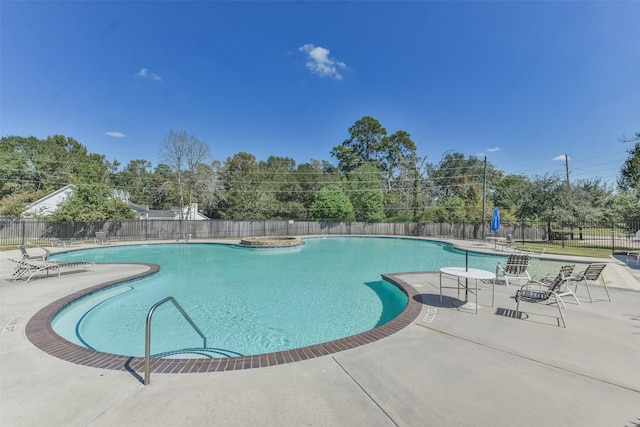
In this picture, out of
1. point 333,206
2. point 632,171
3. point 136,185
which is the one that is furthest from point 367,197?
point 136,185

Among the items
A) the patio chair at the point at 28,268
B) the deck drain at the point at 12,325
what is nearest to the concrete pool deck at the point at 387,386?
the deck drain at the point at 12,325

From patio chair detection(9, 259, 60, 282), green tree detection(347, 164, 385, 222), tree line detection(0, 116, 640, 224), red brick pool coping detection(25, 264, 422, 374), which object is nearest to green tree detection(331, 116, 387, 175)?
tree line detection(0, 116, 640, 224)

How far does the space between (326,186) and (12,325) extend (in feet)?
93.2

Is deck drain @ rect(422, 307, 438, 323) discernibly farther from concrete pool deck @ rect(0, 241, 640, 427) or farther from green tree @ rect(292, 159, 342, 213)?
green tree @ rect(292, 159, 342, 213)

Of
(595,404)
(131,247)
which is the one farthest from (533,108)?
(131,247)

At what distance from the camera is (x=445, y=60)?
18484mm

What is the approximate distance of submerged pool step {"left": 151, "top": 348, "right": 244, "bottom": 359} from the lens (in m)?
4.16

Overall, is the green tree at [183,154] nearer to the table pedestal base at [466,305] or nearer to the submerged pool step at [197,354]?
the submerged pool step at [197,354]

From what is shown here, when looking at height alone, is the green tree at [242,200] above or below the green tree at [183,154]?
below

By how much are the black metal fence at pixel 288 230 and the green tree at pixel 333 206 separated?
1151 mm

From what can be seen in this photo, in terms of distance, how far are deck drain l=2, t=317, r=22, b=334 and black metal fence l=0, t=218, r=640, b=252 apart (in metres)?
16.8

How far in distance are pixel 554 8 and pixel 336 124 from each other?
3305cm

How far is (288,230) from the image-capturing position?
89.9 ft

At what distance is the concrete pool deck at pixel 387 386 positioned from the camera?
2211 mm
